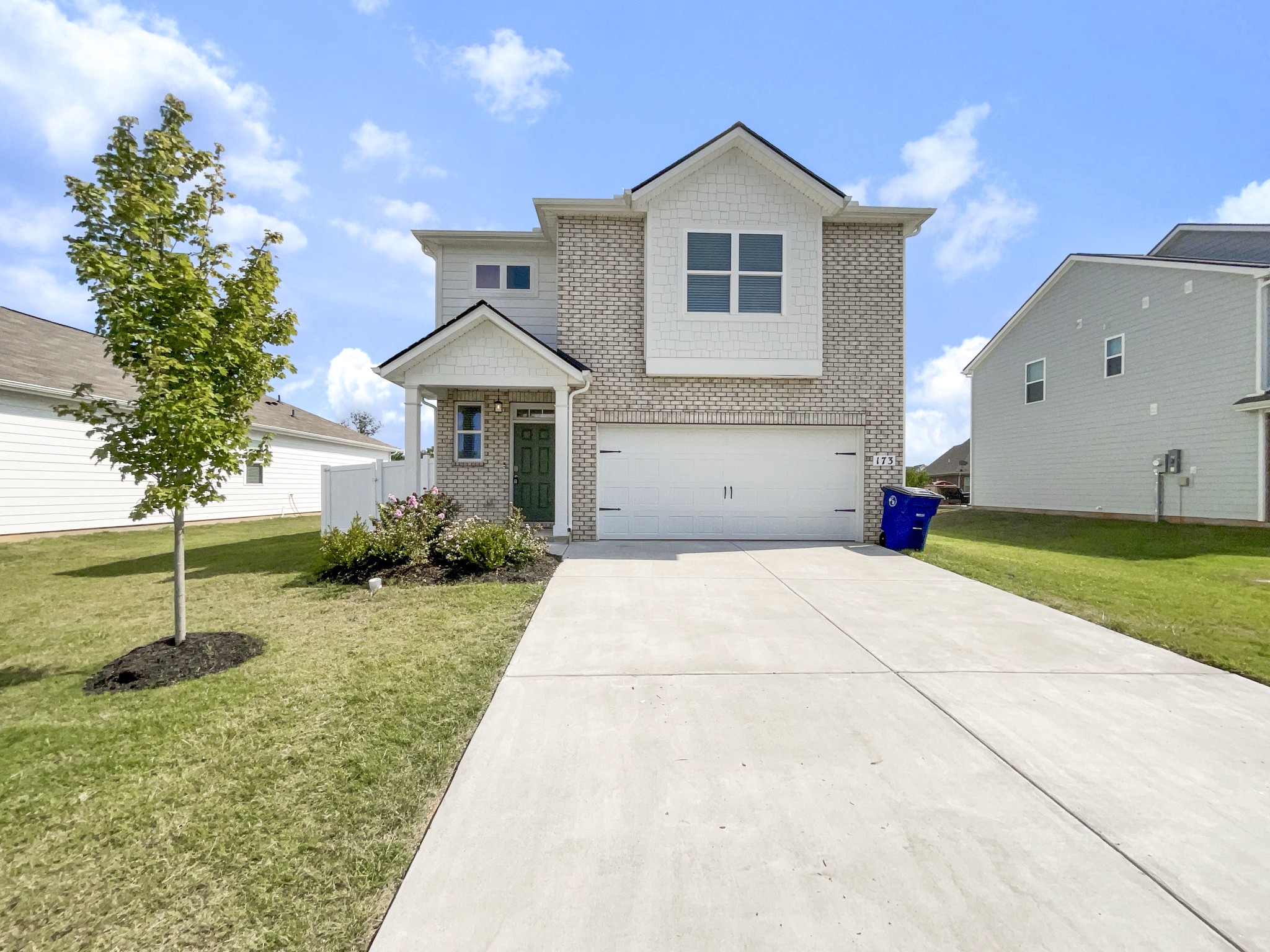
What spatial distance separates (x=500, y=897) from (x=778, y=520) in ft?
31.5

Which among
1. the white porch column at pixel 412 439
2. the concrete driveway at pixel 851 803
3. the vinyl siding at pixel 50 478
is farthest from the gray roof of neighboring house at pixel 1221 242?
the vinyl siding at pixel 50 478

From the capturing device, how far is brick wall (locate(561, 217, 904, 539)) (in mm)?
10688

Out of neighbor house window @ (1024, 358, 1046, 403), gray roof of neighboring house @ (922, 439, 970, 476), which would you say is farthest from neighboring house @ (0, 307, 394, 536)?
gray roof of neighboring house @ (922, 439, 970, 476)

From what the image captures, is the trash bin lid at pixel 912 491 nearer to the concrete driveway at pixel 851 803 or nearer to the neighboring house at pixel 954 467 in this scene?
the concrete driveway at pixel 851 803

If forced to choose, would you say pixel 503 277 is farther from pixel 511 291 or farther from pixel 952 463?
pixel 952 463

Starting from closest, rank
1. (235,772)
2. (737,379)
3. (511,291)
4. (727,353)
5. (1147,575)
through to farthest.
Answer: (235,772) < (1147,575) < (727,353) < (737,379) < (511,291)

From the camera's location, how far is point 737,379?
10734mm

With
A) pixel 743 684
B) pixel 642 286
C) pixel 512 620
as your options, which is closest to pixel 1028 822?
pixel 743 684

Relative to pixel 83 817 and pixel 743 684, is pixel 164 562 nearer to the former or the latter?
pixel 83 817

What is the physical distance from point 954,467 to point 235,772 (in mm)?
43729

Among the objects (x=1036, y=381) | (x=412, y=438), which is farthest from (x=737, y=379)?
(x=1036, y=381)

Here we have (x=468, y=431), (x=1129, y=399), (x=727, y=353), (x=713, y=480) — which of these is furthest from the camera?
(x=1129, y=399)

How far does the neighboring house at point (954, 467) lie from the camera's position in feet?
119

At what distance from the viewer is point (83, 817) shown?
2537 millimetres
